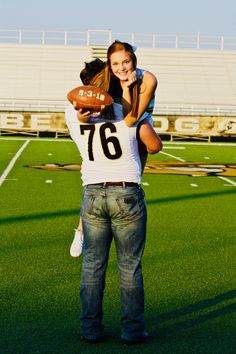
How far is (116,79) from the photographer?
577 cm

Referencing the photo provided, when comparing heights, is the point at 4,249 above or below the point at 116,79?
below

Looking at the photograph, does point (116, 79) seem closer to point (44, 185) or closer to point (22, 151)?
point (44, 185)

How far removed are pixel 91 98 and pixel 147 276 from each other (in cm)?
328

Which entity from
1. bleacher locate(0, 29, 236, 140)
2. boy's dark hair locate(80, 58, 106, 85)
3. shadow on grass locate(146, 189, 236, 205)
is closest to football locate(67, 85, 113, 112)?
boy's dark hair locate(80, 58, 106, 85)

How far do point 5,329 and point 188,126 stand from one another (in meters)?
38.8

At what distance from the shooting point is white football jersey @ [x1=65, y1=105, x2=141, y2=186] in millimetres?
5773

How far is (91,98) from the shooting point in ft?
17.9

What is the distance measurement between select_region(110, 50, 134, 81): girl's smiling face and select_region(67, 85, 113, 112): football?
18cm

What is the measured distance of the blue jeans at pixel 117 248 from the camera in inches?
230

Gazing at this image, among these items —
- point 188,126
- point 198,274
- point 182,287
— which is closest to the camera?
point 182,287

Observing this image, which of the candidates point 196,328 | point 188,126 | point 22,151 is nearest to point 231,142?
point 188,126

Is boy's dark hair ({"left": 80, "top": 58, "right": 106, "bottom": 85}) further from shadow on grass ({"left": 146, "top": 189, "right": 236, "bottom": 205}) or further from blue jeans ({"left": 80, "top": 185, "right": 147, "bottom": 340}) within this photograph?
shadow on grass ({"left": 146, "top": 189, "right": 236, "bottom": 205})

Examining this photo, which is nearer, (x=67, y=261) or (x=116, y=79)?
(x=116, y=79)

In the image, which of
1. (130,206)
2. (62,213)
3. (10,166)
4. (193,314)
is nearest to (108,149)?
(130,206)
